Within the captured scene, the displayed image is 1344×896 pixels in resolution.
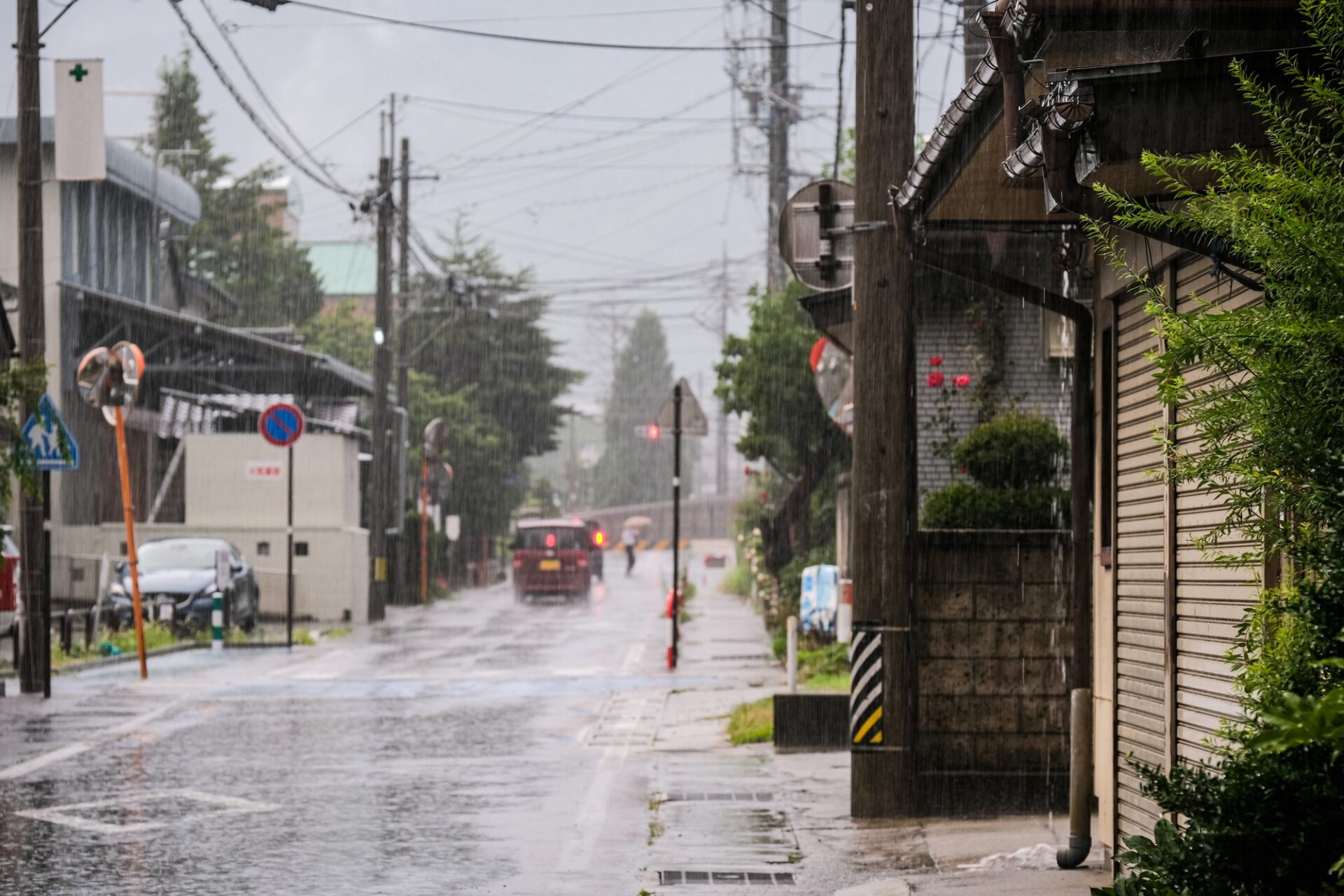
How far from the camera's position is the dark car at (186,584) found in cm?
2764

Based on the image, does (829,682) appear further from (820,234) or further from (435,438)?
(435,438)

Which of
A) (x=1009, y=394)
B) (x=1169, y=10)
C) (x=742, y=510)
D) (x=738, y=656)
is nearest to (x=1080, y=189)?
(x=1169, y=10)

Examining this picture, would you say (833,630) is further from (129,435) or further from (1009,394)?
(129,435)

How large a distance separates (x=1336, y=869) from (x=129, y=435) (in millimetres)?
38260

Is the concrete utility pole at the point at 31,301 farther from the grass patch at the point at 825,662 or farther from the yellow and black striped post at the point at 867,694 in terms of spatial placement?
the yellow and black striped post at the point at 867,694

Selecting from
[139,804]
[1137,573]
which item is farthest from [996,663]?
[139,804]

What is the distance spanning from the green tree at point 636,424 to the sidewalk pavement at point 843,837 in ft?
392

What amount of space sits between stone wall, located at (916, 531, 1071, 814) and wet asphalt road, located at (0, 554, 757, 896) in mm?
1536

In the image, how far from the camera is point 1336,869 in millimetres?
3736

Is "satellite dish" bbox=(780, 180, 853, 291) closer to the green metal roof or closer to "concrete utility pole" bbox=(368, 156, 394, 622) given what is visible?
"concrete utility pole" bbox=(368, 156, 394, 622)

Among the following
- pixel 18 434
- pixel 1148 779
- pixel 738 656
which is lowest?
pixel 738 656

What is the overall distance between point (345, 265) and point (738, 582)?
6586cm

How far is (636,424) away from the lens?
135250 mm

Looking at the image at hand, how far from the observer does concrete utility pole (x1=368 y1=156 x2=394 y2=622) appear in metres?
37.0
